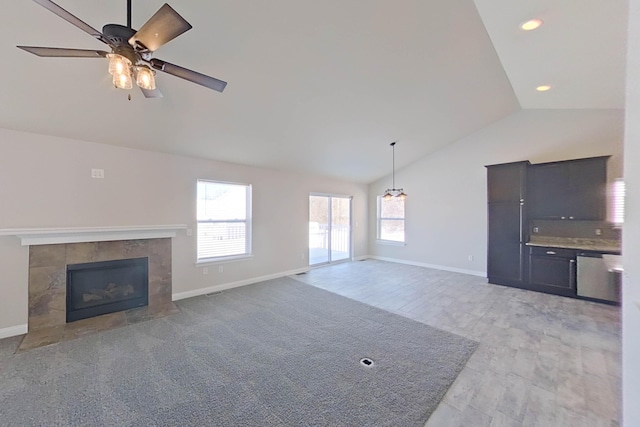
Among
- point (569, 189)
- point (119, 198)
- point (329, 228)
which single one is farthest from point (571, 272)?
point (119, 198)

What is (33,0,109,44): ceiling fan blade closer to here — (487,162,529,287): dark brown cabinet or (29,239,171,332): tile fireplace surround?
(29,239,171,332): tile fireplace surround

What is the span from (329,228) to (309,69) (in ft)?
15.5

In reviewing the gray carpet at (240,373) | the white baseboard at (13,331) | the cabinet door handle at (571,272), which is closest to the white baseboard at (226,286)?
the gray carpet at (240,373)

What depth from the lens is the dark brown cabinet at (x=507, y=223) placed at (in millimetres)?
5031

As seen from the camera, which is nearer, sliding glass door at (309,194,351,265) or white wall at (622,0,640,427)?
white wall at (622,0,640,427)

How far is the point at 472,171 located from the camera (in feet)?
20.0

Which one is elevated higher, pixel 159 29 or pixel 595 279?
pixel 159 29

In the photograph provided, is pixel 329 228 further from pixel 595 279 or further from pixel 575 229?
pixel 595 279

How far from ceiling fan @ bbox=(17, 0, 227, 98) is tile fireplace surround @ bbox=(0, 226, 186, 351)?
275 centimetres

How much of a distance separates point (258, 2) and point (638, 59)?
2453mm

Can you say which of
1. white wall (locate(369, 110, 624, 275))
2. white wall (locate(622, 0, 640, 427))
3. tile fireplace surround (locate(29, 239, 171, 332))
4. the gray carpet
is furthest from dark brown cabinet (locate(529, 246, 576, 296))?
tile fireplace surround (locate(29, 239, 171, 332))

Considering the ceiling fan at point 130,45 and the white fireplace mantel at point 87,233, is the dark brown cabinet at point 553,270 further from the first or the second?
the white fireplace mantel at point 87,233

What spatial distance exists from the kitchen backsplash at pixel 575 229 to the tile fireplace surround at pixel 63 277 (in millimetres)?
6862

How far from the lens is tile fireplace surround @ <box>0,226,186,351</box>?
328cm
